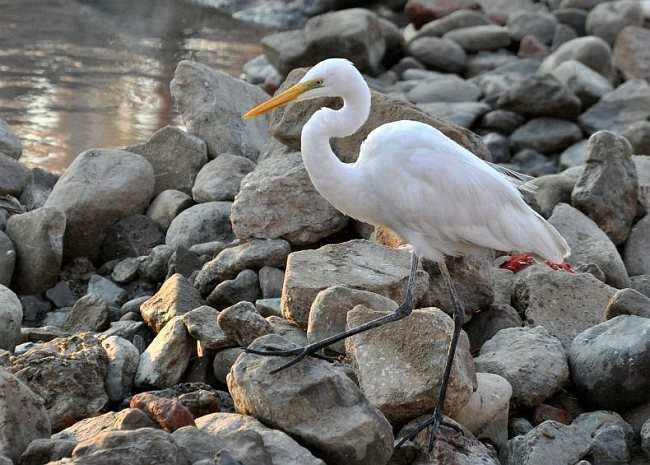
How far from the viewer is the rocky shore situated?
4039 mm

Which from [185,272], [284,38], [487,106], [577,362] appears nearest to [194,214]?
[185,272]

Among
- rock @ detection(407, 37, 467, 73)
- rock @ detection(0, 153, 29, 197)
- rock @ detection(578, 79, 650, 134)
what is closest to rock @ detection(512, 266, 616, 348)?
rock @ detection(0, 153, 29, 197)

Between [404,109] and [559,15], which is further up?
[404,109]

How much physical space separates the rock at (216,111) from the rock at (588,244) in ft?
8.45

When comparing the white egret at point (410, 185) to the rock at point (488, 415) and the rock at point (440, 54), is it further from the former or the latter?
the rock at point (440, 54)

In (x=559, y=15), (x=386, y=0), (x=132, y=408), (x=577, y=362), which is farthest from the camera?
(x=386, y=0)

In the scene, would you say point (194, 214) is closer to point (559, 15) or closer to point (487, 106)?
point (487, 106)

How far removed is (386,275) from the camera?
545 centimetres

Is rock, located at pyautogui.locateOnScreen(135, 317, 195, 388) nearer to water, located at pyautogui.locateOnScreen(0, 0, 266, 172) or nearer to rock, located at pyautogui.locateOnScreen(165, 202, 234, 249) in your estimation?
rock, located at pyautogui.locateOnScreen(165, 202, 234, 249)

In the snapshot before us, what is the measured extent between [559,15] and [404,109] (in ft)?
34.9

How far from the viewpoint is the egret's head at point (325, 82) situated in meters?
4.62

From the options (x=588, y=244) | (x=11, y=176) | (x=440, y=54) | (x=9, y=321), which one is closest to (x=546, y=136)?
(x=440, y=54)

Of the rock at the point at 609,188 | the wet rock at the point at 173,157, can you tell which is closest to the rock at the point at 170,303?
the wet rock at the point at 173,157

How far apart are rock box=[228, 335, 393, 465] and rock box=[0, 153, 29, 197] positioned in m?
3.73
